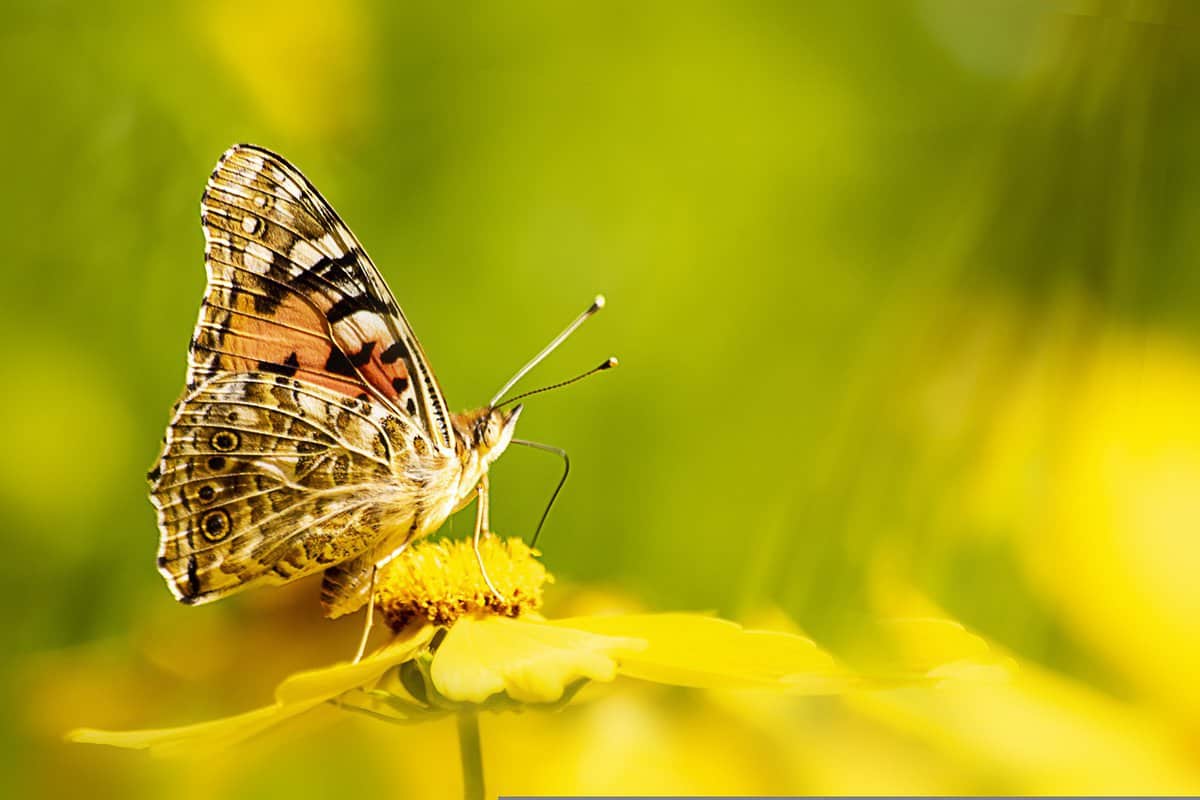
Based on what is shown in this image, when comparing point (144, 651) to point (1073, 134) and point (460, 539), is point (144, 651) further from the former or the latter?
point (1073, 134)

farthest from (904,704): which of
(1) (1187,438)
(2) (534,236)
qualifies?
(2) (534,236)

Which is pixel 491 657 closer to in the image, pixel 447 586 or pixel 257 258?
pixel 447 586

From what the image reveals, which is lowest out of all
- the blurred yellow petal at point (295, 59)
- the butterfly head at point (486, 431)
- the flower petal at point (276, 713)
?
the flower petal at point (276, 713)

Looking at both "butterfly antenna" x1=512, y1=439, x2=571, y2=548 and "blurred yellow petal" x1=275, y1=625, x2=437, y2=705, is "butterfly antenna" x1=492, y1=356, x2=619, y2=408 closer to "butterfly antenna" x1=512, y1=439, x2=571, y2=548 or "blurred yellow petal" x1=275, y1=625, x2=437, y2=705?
"butterfly antenna" x1=512, y1=439, x2=571, y2=548

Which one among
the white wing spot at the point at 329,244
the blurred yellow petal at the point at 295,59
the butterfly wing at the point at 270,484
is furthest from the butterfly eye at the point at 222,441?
the blurred yellow petal at the point at 295,59

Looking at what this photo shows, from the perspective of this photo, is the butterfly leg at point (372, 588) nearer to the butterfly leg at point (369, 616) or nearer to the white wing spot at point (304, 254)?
the butterfly leg at point (369, 616)

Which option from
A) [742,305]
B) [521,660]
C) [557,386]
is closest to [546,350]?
[557,386]

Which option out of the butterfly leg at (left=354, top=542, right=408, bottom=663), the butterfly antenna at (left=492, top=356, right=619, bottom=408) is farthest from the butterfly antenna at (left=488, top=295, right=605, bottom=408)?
the butterfly leg at (left=354, top=542, right=408, bottom=663)
